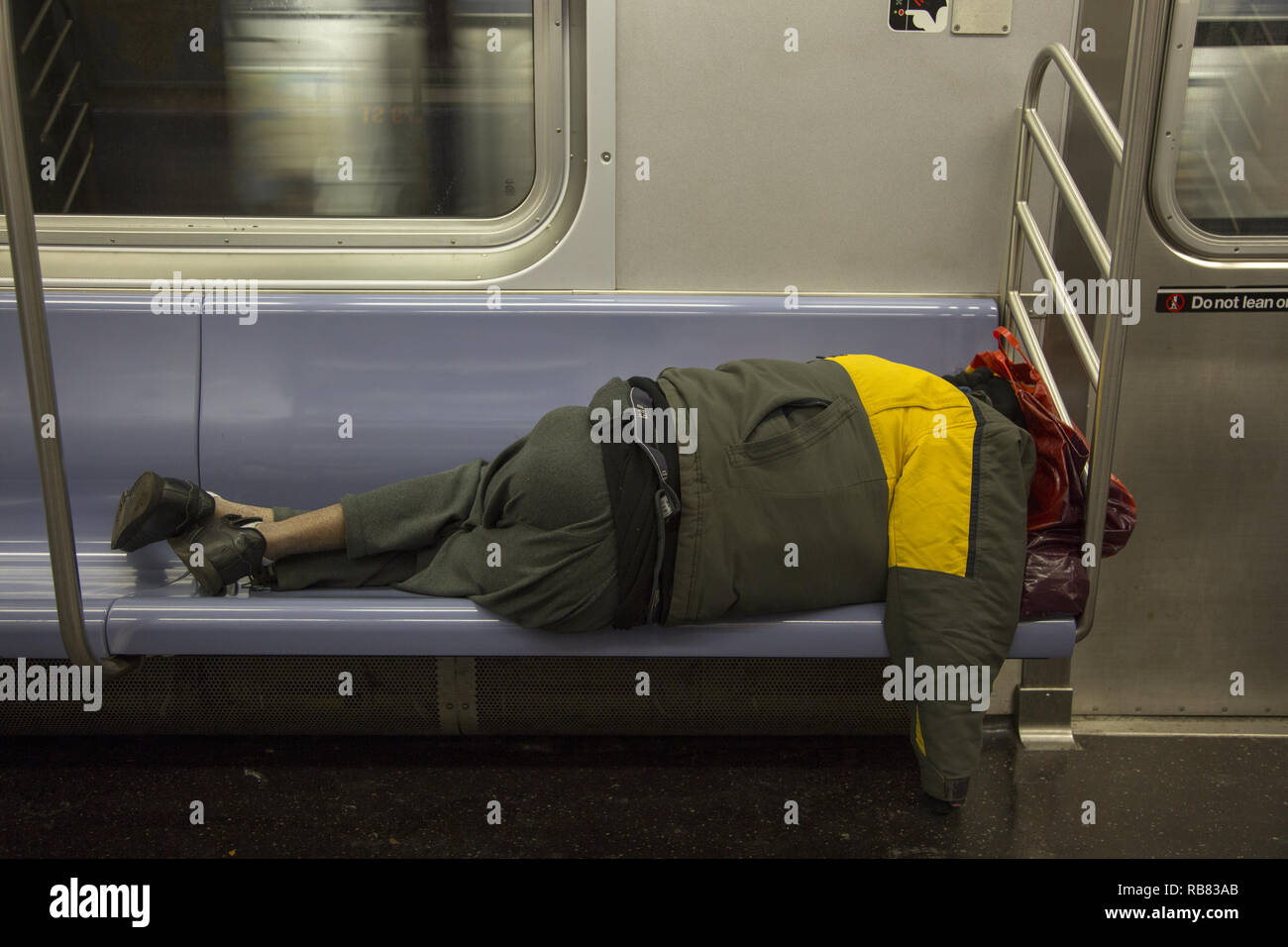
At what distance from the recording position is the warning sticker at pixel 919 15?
7.99 feet

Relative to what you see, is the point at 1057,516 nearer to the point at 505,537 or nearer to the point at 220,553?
the point at 505,537

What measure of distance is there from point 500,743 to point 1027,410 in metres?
1.48

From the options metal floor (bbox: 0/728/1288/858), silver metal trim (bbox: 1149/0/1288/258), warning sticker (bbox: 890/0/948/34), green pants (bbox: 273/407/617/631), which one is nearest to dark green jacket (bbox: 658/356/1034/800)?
green pants (bbox: 273/407/617/631)

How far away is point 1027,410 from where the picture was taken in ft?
6.49

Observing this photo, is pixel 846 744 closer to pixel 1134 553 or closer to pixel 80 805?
pixel 1134 553

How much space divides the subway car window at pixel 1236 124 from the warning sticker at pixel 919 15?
639 millimetres

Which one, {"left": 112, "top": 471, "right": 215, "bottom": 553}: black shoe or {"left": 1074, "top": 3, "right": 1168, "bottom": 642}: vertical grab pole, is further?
{"left": 112, "top": 471, "right": 215, "bottom": 553}: black shoe

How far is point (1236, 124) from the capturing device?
96.7 inches

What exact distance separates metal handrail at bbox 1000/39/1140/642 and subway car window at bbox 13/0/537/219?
4.33 ft

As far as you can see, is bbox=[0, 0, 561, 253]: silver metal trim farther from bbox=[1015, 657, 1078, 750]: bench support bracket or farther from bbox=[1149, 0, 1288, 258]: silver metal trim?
bbox=[1015, 657, 1078, 750]: bench support bracket

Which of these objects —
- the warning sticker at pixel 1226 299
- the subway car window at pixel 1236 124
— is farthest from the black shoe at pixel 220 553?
the subway car window at pixel 1236 124

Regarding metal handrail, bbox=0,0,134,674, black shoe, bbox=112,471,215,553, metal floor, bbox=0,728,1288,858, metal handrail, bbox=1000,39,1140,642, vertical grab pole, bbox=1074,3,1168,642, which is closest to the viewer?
metal handrail, bbox=0,0,134,674

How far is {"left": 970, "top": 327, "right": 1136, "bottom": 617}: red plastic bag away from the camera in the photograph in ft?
6.26

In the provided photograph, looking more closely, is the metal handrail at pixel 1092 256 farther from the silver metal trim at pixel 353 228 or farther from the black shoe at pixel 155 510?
the black shoe at pixel 155 510
